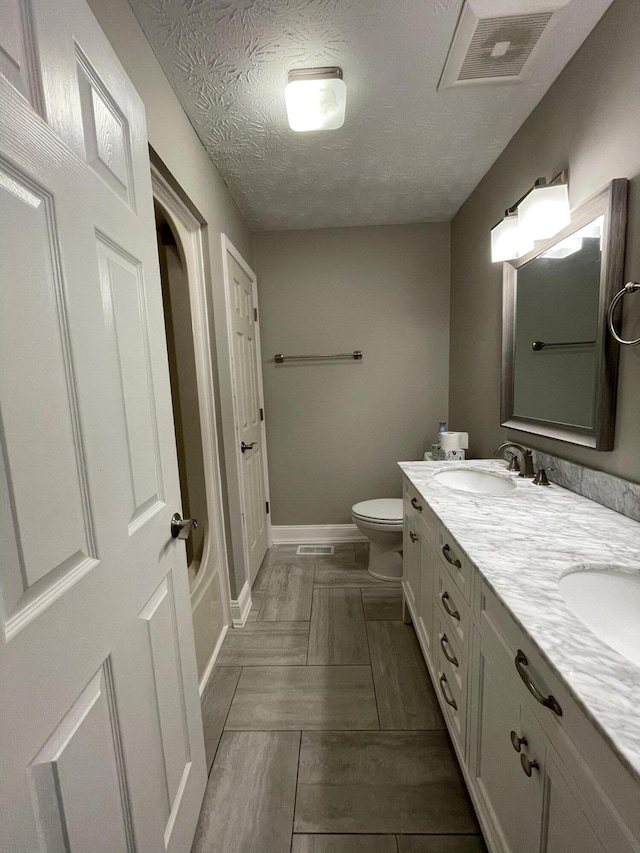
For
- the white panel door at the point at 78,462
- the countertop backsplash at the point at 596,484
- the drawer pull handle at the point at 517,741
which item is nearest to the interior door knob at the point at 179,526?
the white panel door at the point at 78,462

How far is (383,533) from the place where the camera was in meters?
2.13

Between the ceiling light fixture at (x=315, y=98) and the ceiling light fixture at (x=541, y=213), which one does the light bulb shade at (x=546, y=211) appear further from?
the ceiling light fixture at (x=315, y=98)

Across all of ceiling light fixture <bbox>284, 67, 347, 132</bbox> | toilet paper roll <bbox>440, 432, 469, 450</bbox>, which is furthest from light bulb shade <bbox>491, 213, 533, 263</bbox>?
toilet paper roll <bbox>440, 432, 469, 450</bbox>

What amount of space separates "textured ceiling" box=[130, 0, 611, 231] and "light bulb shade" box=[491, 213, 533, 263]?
399 mm

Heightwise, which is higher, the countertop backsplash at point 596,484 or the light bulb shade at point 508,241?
the light bulb shade at point 508,241

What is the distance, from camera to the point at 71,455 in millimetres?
549

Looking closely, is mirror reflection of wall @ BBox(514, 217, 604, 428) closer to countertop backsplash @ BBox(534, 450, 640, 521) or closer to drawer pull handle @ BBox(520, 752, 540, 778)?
countertop backsplash @ BBox(534, 450, 640, 521)

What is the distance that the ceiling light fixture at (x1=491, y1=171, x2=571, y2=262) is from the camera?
4.01 ft

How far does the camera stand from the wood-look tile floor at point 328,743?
1.01 m

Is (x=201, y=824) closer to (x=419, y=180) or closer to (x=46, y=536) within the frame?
(x=46, y=536)

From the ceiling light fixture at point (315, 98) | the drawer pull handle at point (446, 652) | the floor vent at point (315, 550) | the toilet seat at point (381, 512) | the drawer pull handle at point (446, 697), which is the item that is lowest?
the floor vent at point (315, 550)

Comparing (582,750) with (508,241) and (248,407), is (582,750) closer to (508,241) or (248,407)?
(508,241)

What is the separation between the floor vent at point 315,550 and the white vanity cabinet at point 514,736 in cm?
138

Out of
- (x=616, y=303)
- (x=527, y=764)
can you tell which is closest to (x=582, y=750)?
(x=527, y=764)
